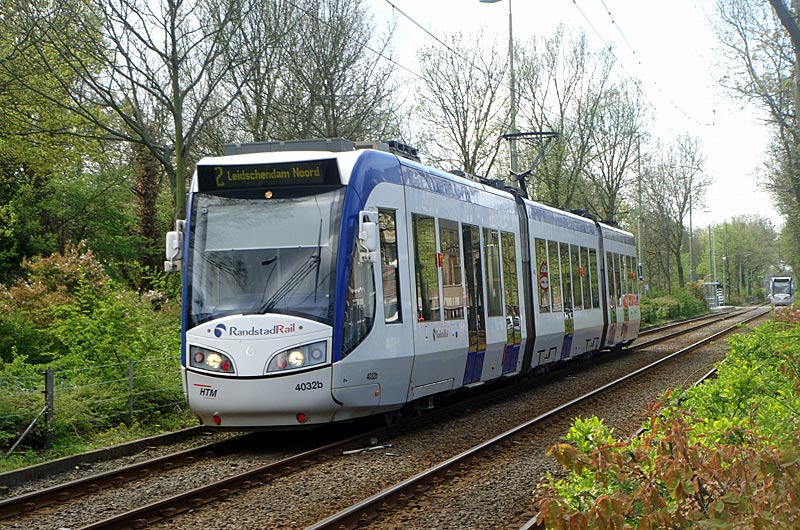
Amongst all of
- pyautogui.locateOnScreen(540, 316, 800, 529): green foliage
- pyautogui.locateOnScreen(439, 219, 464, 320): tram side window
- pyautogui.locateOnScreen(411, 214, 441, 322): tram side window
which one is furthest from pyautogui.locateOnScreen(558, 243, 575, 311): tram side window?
pyautogui.locateOnScreen(540, 316, 800, 529): green foliage

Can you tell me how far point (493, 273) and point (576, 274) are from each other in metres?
6.02

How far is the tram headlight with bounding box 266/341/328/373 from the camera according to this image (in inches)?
403

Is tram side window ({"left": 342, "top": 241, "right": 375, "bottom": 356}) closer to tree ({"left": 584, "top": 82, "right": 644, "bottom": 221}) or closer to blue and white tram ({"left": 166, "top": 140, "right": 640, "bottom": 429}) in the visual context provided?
blue and white tram ({"left": 166, "top": 140, "right": 640, "bottom": 429})

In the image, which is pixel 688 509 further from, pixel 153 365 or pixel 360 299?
pixel 153 365

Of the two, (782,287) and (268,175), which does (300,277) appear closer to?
(268,175)

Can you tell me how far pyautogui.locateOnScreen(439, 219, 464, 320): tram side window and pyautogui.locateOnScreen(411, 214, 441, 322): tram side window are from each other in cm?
29

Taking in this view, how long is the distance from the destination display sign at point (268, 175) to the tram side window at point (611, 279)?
14.0 metres

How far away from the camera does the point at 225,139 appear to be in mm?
30391

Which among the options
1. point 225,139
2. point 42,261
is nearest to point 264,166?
point 42,261

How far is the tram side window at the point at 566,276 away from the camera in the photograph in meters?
19.2

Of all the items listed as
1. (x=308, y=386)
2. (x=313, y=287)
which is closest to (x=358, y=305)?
(x=313, y=287)

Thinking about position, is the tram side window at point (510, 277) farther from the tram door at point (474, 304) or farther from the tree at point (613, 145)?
the tree at point (613, 145)

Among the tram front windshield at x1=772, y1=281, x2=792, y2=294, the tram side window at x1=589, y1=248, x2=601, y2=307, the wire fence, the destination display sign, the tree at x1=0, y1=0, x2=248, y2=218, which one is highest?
the tree at x1=0, y1=0, x2=248, y2=218

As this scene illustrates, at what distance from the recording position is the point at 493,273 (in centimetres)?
1476
